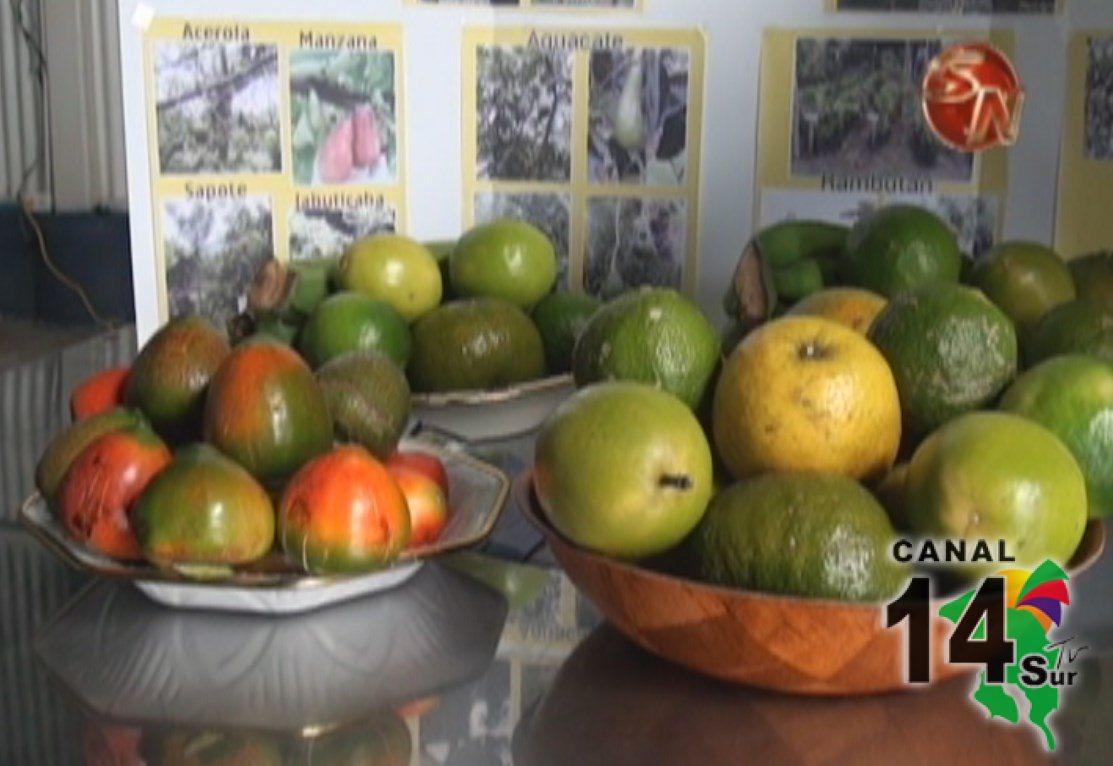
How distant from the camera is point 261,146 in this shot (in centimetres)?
105

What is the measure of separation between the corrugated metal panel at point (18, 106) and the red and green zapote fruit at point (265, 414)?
9.17 feet

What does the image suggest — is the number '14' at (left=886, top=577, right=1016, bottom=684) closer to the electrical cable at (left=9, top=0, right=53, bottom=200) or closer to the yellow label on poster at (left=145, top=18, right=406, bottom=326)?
the yellow label on poster at (left=145, top=18, right=406, bottom=326)

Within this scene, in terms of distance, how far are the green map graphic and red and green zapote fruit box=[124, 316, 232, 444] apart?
0.42m

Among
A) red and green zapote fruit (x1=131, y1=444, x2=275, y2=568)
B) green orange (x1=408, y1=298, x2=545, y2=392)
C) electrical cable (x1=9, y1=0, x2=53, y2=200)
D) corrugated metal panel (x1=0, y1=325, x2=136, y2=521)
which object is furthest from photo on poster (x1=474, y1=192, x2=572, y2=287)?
electrical cable (x1=9, y1=0, x2=53, y2=200)

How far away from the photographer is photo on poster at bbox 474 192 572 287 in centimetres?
109

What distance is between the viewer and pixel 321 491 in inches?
25.5

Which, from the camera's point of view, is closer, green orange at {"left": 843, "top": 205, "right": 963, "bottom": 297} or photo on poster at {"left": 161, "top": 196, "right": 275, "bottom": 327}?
green orange at {"left": 843, "top": 205, "right": 963, "bottom": 297}

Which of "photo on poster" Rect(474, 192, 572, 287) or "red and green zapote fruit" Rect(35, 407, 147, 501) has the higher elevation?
"photo on poster" Rect(474, 192, 572, 287)

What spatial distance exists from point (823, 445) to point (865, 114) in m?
0.52

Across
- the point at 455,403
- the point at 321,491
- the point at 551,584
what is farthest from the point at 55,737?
the point at 455,403

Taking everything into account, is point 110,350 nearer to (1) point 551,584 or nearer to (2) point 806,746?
(1) point 551,584

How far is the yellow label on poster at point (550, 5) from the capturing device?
1041 mm

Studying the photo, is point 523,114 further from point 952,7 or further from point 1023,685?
point 1023,685

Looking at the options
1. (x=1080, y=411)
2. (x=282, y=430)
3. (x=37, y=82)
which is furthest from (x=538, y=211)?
(x=37, y=82)
